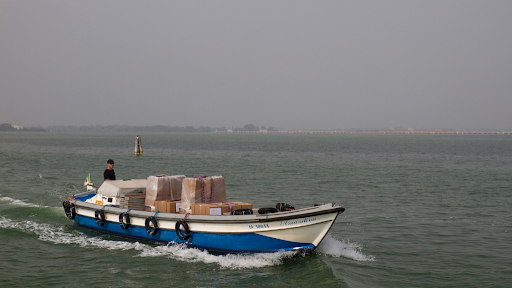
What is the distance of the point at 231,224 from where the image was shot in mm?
12711

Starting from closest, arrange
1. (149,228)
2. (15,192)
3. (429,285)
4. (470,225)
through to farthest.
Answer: (429,285) → (149,228) → (470,225) → (15,192)

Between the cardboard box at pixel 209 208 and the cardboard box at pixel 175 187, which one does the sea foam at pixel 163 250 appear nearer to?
the cardboard box at pixel 209 208

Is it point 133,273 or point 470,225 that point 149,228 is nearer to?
point 133,273

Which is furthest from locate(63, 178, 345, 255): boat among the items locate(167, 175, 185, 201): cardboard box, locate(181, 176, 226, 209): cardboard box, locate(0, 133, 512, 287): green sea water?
locate(167, 175, 185, 201): cardboard box

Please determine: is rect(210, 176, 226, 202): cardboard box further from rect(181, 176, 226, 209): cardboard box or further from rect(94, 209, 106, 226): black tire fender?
rect(94, 209, 106, 226): black tire fender

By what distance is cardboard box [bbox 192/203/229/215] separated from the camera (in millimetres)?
13633

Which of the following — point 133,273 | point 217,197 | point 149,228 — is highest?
point 217,197

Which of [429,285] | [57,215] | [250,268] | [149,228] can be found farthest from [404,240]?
[57,215]

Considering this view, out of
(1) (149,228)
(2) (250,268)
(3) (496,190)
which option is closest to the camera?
(2) (250,268)

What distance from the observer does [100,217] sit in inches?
632

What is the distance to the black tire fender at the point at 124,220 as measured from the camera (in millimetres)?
15054

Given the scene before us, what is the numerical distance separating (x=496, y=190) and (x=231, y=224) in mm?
24422

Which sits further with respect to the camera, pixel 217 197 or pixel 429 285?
pixel 217 197

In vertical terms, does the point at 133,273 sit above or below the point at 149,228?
below
